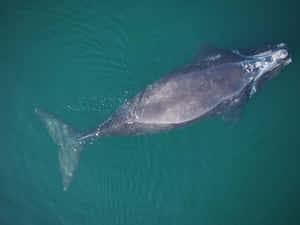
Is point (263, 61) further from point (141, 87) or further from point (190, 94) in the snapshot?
point (141, 87)

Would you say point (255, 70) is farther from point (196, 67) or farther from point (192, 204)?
point (192, 204)

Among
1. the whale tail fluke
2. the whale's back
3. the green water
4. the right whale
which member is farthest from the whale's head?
the whale tail fluke

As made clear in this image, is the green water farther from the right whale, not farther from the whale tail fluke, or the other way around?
the right whale

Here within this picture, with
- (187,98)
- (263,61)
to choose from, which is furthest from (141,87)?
(263,61)

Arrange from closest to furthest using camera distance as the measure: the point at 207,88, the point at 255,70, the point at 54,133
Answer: the point at 207,88 < the point at 255,70 < the point at 54,133

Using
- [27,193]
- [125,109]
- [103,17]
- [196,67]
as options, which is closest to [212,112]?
[196,67]
